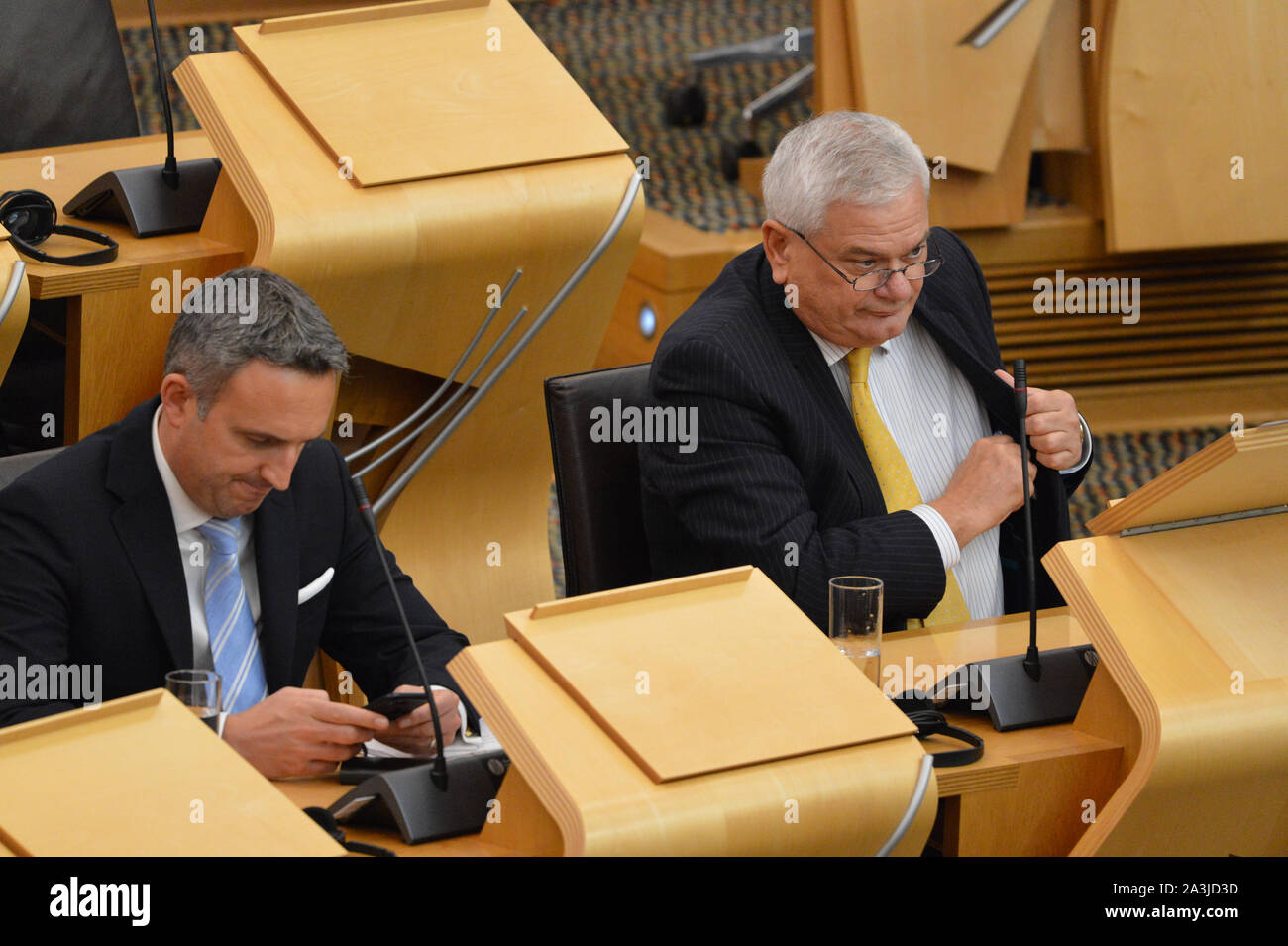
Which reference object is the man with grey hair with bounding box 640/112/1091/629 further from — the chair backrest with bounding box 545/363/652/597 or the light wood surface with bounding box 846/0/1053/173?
the light wood surface with bounding box 846/0/1053/173

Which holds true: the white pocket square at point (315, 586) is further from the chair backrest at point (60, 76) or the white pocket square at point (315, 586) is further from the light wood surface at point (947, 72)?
the light wood surface at point (947, 72)

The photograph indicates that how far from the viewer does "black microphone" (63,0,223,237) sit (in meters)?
2.62

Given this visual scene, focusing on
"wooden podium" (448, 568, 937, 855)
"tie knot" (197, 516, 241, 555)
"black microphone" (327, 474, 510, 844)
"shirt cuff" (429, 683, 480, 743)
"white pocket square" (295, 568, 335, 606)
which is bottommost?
"shirt cuff" (429, 683, 480, 743)

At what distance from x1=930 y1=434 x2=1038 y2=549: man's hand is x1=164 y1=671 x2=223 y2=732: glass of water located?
1.06 m

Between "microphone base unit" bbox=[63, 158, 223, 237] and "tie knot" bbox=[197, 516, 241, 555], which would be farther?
"microphone base unit" bbox=[63, 158, 223, 237]

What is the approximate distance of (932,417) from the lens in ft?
8.38

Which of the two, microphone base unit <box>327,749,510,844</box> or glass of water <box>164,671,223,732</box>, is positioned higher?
glass of water <box>164,671,223,732</box>

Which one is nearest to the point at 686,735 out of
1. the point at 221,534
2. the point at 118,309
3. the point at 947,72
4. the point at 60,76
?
the point at 221,534

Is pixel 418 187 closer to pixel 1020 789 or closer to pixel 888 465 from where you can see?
pixel 888 465

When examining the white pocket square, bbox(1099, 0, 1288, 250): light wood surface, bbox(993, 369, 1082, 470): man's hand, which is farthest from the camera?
Result: bbox(1099, 0, 1288, 250): light wood surface

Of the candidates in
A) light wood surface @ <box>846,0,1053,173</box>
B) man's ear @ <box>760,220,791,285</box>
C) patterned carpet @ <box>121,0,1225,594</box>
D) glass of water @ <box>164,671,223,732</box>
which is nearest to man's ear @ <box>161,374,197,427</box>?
glass of water @ <box>164,671,223,732</box>

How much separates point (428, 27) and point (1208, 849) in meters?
1.66

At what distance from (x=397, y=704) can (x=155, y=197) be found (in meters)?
1.14
